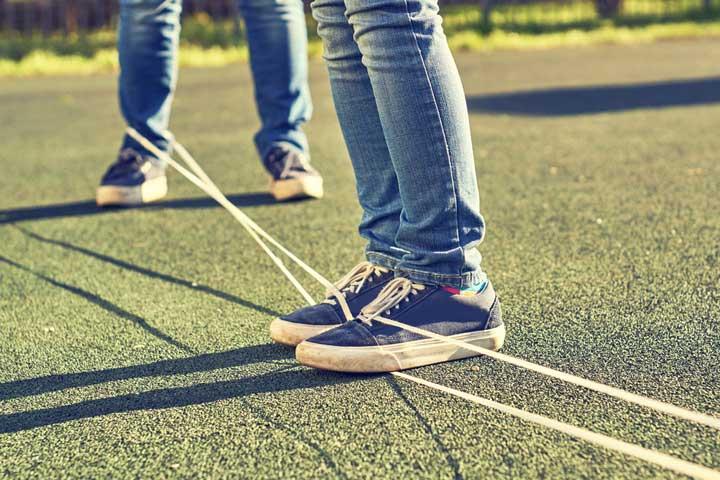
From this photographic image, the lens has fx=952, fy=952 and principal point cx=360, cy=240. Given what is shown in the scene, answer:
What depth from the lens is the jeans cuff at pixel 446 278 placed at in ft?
5.92

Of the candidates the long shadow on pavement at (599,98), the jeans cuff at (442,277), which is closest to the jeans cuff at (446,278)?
the jeans cuff at (442,277)

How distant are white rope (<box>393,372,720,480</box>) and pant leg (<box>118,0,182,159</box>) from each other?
2052mm

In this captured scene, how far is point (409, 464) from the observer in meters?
1.41

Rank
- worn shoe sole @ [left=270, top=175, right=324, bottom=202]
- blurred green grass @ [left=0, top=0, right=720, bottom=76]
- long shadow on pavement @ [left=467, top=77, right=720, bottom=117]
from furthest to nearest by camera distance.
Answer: blurred green grass @ [left=0, top=0, right=720, bottom=76] → long shadow on pavement @ [left=467, top=77, right=720, bottom=117] → worn shoe sole @ [left=270, top=175, right=324, bottom=202]

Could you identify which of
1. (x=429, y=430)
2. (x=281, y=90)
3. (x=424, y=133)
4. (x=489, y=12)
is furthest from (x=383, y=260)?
(x=489, y=12)

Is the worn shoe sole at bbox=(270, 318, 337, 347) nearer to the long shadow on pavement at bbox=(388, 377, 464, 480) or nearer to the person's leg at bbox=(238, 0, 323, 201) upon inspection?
the long shadow on pavement at bbox=(388, 377, 464, 480)

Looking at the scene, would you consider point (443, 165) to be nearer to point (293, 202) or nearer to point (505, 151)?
point (293, 202)

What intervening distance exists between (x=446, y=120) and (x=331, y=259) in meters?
0.94

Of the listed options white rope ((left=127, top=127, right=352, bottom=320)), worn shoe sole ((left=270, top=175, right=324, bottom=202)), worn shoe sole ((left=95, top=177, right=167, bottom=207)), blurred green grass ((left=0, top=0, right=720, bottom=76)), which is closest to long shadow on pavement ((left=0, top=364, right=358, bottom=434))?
white rope ((left=127, top=127, right=352, bottom=320))

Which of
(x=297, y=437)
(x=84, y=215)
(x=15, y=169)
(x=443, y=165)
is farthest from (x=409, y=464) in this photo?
(x=15, y=169)

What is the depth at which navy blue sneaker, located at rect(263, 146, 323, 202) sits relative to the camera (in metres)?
3.24

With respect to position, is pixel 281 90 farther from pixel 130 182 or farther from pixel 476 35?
pixel 476 35

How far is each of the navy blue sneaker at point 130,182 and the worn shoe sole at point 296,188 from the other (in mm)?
440

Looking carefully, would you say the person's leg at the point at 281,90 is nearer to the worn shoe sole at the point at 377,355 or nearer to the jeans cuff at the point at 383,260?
the jeans cuff at the point at 383,260
